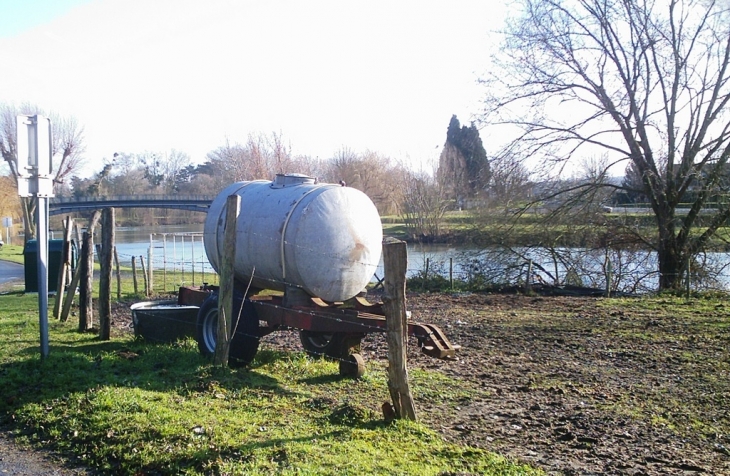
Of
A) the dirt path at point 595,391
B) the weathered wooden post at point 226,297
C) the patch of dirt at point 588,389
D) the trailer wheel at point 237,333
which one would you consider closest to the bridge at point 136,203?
the patch of dirt at point 588,389

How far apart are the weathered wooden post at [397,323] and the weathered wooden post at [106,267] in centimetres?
572

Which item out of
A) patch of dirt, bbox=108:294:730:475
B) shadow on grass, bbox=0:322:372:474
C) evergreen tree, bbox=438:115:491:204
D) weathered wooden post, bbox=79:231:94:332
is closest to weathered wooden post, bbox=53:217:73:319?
patch of dirt, bbox=108:294:730:475

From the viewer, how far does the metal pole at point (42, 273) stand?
27.6 ft

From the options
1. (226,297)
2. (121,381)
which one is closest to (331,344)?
(226,297)

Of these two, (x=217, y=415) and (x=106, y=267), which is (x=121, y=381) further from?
(x=106, y=267)

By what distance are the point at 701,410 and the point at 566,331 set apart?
5.16m

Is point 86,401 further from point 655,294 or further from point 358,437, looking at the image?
point 655,294

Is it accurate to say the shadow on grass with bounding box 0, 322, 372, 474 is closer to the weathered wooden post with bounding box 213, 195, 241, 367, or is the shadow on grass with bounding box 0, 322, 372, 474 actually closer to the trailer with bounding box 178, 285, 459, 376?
the weathered wooden post with bounding box 213, 195, 241, 367

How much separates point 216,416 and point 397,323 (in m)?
1.87

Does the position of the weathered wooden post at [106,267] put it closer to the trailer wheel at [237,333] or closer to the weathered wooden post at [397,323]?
the trailer wheel at [237,333]

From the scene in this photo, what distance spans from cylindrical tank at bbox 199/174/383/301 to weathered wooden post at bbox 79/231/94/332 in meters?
3.34

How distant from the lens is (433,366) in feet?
30.1

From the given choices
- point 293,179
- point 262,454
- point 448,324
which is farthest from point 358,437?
point 448,324

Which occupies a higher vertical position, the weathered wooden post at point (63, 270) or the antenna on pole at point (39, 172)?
the antenna on pole at point (39, 172)
